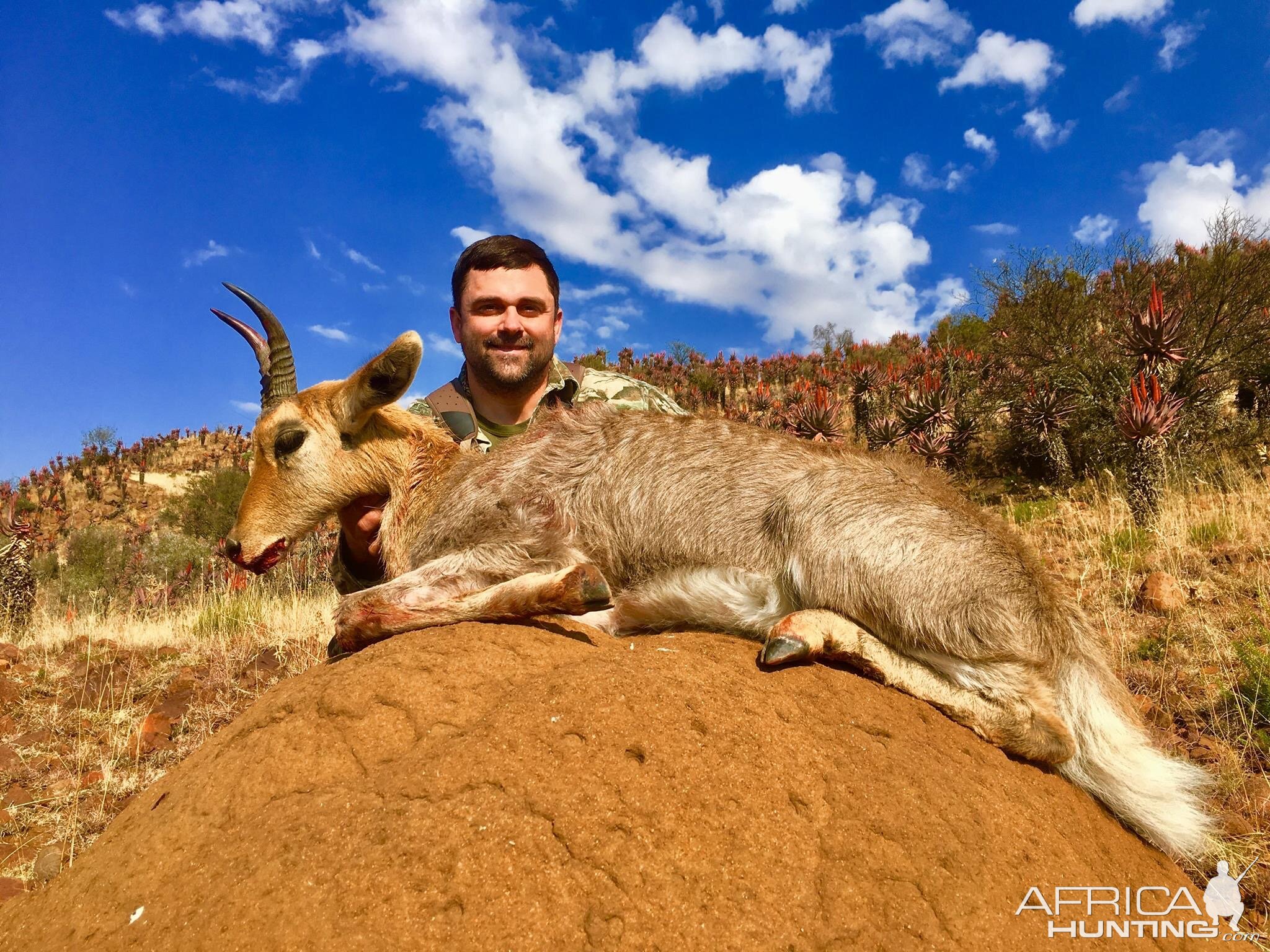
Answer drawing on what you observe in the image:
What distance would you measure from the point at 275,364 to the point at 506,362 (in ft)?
7.86

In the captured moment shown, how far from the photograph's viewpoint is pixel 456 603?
12.0 feet

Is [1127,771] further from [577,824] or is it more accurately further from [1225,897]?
[577,824]

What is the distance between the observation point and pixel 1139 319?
11781mm

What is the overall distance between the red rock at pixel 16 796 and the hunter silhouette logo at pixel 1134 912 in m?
6.65

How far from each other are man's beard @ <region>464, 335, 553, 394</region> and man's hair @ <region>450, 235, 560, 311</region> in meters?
0.65

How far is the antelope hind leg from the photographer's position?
3.24m

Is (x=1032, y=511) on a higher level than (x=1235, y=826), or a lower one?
higher

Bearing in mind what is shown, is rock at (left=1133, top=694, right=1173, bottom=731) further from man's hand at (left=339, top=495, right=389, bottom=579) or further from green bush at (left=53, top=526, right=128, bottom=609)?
green bush at (left=53, top=526, right=128, bottom=609)

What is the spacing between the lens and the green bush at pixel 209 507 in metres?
21.0

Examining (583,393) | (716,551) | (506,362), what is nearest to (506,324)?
(506,362)

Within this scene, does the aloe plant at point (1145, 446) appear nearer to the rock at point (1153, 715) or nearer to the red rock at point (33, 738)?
the rock at point (1153, 715)

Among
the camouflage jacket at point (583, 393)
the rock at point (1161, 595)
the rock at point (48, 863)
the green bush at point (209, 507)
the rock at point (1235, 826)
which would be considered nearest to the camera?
the rock at point (1235, 826)

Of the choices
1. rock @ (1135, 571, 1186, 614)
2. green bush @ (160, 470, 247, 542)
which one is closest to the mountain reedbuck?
rock @ (1135, 571, 1186, 614)

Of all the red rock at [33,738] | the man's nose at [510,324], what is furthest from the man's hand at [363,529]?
the red rock at [33,738]
